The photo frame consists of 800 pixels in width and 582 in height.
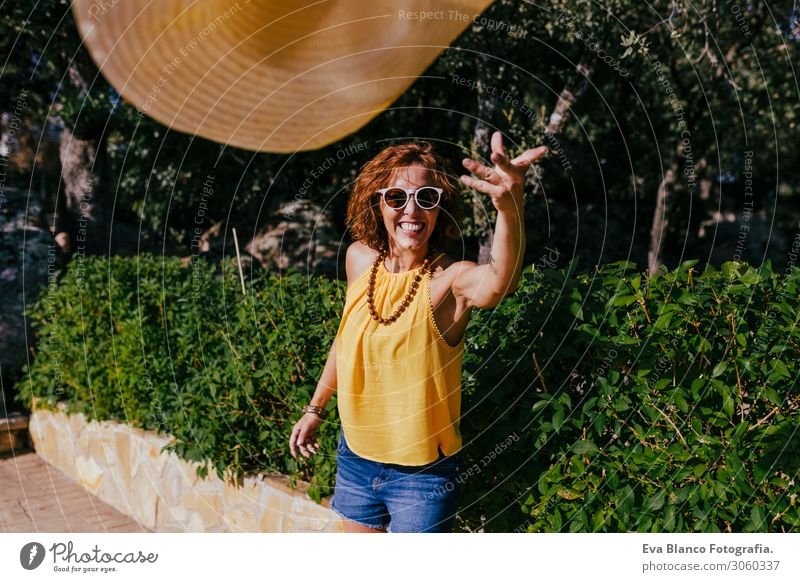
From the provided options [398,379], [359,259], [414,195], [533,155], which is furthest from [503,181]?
[359,259]

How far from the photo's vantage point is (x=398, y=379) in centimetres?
237

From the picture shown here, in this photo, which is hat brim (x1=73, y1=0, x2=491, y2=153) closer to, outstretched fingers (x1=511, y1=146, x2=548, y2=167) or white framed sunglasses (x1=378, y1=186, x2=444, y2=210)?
white framed sunglasses (x1=378, y1=186, x2=444, y2=210)

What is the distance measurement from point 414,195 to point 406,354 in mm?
510

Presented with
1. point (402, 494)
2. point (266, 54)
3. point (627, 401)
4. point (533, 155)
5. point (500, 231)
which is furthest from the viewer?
point (266, 54)

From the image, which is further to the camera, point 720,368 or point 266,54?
point 266,54

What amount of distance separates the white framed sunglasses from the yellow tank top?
0.71 ft

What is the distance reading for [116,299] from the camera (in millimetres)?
5574

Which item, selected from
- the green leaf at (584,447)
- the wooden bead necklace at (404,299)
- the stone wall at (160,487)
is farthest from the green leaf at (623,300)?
the stone wall at (160,487)

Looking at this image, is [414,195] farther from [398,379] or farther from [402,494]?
[402,494]

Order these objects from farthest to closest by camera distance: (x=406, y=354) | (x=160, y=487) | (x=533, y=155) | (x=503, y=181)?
(x=160, y=487), (x=406, y=354), (x=503, y=181), (x=533, y=155)

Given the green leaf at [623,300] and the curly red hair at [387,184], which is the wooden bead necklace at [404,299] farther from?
the green leaf at [623,300]

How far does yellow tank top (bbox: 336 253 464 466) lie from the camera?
2.32 meters

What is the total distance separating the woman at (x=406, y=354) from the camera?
2.33 metres

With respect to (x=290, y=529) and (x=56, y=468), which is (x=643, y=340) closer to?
(x=290, y=529)
